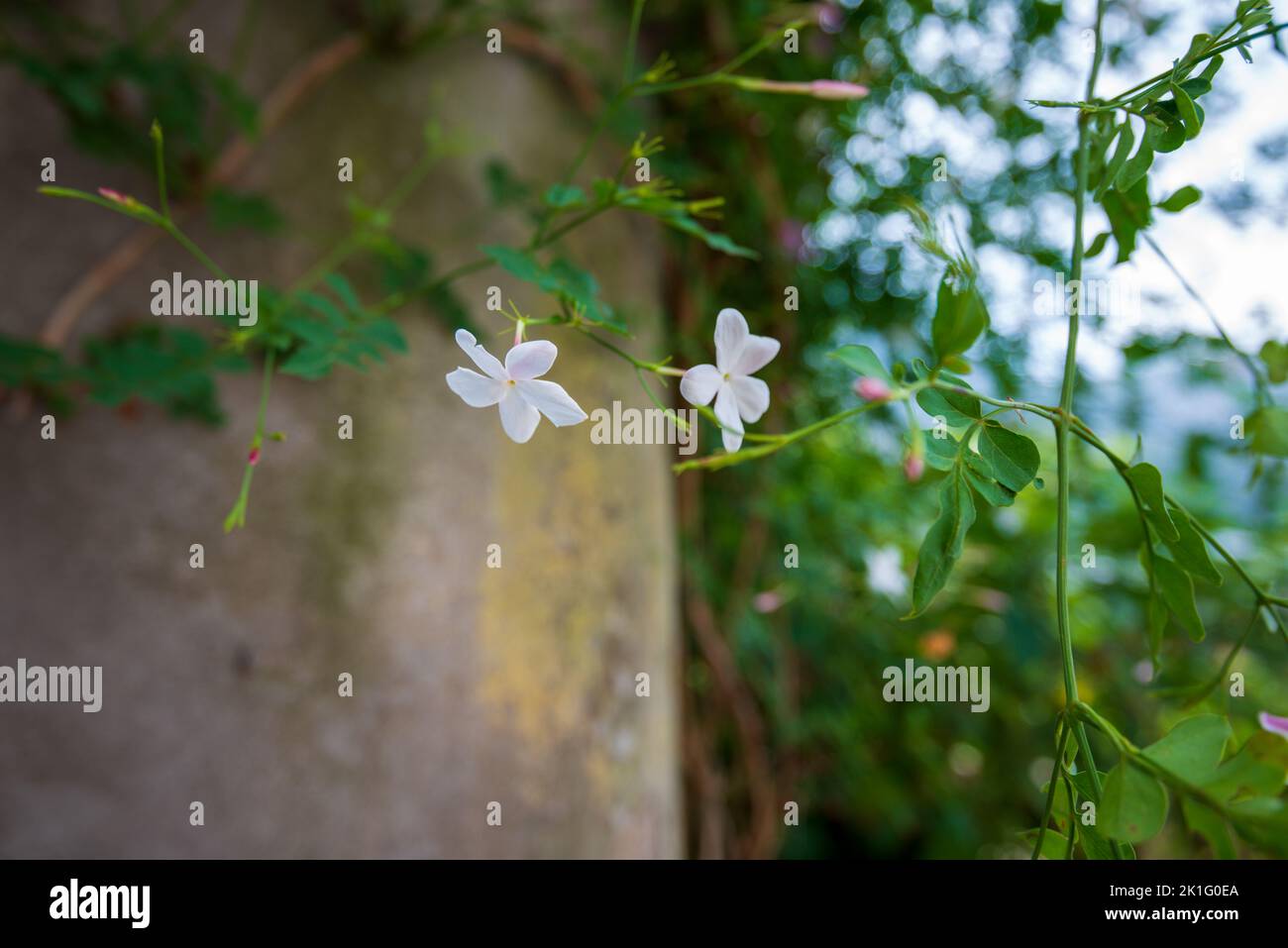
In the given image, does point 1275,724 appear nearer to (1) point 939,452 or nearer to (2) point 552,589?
(1) point 939,452

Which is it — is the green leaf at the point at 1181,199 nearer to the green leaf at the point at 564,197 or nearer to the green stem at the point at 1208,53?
the green stem at the point at 1208,53

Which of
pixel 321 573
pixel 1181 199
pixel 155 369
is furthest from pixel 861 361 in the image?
pixel 321 573

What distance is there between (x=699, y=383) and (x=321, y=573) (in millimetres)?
827

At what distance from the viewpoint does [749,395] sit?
0.49 m

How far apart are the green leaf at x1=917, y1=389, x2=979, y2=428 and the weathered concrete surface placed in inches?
33.0

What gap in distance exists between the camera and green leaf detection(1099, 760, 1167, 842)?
0.39 meters

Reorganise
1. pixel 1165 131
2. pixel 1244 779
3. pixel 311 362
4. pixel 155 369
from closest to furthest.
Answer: pixel 1244 779 → pixel 1165 131 → pixel 311 362 → pixel 155 369

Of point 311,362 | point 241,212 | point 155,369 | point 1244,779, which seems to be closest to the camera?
point 1244,779

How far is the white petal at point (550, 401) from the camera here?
18.5 inches

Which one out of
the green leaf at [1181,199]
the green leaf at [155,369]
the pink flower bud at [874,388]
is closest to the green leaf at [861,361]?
the pink flower bud at [874,388]

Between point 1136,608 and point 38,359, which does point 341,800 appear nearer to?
point 38,359

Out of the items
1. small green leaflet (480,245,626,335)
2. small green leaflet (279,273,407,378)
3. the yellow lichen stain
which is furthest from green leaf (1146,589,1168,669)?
the yellow lichen stain

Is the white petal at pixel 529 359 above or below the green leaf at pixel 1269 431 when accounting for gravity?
above

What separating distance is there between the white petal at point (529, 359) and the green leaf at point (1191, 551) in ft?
1.27
